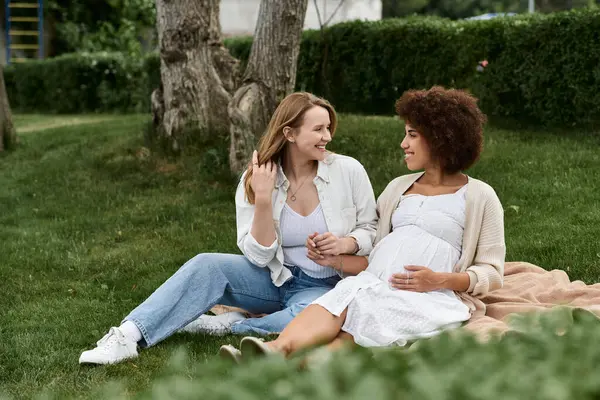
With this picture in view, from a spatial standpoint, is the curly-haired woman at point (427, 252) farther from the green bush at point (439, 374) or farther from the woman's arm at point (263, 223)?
the green bush at point (439, 374)

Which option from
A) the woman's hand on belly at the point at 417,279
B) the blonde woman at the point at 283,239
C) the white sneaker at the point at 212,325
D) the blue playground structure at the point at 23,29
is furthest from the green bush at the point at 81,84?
the woman's hand on belly at the point at 417,279

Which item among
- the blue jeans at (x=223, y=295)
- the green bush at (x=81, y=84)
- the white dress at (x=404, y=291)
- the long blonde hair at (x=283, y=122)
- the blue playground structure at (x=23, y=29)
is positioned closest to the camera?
the white dress at (x=404, y=291)

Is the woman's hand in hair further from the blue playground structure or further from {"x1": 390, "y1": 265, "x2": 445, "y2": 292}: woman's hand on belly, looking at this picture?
the blue playground structure

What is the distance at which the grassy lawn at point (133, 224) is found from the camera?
16.8 feet

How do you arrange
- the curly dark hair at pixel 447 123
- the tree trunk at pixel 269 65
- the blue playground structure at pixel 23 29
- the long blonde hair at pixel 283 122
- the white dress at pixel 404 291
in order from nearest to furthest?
the white dress at pixel 404 291, the curly dark hair at pixel 447 123, the long blonde hair at pixel 283 122, the tree trunk at pixel 269 65, the blue playground structure at pixel 23 29

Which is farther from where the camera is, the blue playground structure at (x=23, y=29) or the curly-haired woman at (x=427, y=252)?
the blue playground structure at (x=23, y=29)

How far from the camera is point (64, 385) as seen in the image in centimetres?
452

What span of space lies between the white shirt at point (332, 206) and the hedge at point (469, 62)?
5.78 meters

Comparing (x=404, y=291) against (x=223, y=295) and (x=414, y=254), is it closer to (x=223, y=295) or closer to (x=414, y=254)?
(x=414, y=254)

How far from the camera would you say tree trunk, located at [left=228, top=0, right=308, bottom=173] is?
9.23 meters

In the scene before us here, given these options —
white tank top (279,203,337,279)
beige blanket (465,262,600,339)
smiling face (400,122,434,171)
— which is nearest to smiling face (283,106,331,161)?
white tank top (279,203,337,279)

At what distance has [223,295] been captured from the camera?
5.16 metres

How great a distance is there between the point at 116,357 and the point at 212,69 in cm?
608

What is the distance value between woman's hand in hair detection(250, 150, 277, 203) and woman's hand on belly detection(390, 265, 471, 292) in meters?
0.89
